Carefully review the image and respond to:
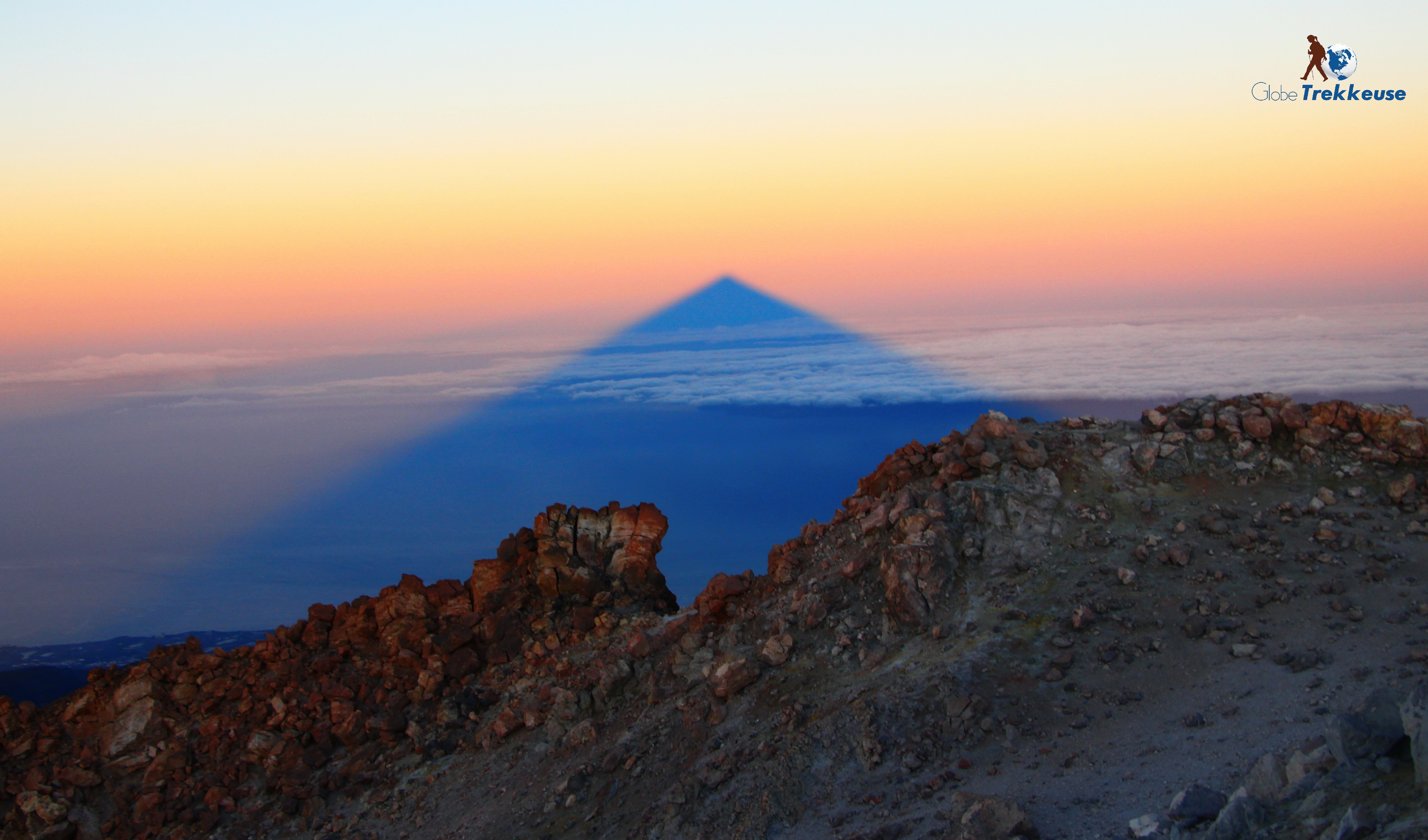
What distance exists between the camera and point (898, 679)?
13688 millimetres

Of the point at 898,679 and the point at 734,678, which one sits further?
the point at 734,678

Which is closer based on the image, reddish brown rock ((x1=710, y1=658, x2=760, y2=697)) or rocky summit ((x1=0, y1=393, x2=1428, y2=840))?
rocky summit ((x1=0, y1=393, x2=1428, y2=840))

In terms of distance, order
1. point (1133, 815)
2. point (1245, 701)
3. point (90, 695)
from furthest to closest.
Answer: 1. point (90, 695)
2. point (1245, 701)
3. point (1133, 815)

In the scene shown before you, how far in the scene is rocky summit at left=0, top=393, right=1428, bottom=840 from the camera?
11.2 metres

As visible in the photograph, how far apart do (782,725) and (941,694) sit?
2342 millimetres

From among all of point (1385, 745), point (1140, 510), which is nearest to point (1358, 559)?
point (1140, 510)

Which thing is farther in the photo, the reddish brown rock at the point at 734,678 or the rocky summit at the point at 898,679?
the reddish brown rock at the point at 734,678

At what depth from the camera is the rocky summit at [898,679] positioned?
11203 millimetres

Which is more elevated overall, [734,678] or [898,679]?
[898,679]

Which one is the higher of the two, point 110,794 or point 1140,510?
point 1140,510

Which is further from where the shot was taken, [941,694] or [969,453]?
[969,453]

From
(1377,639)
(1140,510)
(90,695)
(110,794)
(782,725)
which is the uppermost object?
(1140,510)

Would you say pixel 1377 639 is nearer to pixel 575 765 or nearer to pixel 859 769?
pixel 859 769

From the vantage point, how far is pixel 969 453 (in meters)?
Answer: 17.5
